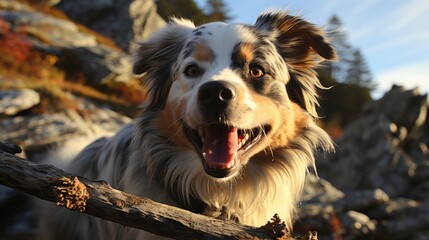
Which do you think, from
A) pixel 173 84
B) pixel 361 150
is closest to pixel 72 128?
pixel 173 84

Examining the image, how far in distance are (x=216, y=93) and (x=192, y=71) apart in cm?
70

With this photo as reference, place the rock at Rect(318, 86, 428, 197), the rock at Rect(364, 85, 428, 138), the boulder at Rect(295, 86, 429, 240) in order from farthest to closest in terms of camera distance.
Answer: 1. the rock at Rect(364, 85, 428, 138)
2. the rock at Rect(318, 86, 428, 197)
3. the boulder at Rect(295, 86, 429, 240)

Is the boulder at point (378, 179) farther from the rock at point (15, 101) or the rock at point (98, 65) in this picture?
the rock at point (98, 65)

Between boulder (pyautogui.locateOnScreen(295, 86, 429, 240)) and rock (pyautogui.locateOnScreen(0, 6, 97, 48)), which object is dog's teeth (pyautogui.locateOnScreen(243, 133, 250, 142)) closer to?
boulder (pyautogui.locateOnScreen(295, 86, 429, 240))

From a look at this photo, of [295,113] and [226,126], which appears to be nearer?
[226,126]

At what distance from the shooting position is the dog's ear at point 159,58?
3.99 m

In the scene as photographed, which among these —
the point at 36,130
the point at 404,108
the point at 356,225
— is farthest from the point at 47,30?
the point at 404,108

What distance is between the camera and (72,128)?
6.54 metres

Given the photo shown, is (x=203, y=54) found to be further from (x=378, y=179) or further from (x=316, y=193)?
(x=378, y=179)

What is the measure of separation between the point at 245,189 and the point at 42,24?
14135 mm

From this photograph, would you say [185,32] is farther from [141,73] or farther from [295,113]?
[295,113]

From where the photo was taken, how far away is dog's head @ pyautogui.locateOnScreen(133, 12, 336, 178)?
307 cm

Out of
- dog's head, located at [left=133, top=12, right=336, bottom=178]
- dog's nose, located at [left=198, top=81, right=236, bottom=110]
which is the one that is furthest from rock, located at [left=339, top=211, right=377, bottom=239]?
dog's nose, located at [left=198, top=81, right=236, bottom=110]

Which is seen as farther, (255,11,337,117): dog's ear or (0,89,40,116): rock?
(0,89,40,116): rock
